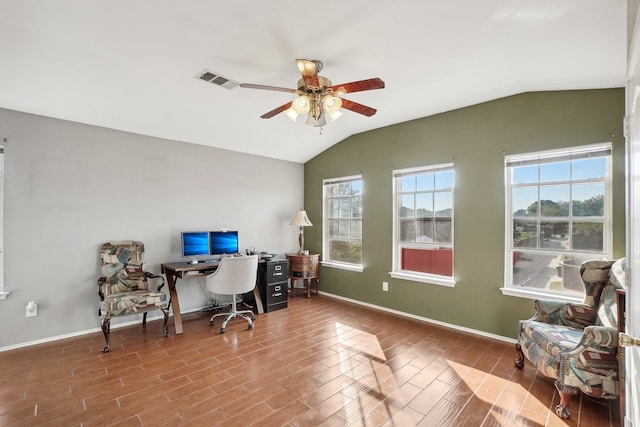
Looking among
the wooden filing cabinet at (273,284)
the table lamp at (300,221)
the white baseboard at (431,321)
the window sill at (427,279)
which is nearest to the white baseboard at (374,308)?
the white baseboard at (431,321)

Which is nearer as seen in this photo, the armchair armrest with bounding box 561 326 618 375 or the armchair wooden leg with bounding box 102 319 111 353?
the armchair armrest with bounding box 561 326 618 375

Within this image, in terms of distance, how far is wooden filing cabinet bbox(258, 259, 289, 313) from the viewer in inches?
173

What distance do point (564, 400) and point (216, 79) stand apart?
3.93 meters

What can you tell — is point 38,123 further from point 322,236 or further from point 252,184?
point 322,236

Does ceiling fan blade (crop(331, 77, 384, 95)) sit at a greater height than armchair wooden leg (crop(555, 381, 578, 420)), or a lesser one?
greater

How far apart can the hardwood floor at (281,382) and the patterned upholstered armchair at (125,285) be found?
370 millimetres

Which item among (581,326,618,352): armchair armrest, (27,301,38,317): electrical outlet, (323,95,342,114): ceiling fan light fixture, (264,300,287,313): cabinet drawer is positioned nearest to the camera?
(581,326,618,352): armchair armrest

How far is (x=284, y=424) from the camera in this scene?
1.98m

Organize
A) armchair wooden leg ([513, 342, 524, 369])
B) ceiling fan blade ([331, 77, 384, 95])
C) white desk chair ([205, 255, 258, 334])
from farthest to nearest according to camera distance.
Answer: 1. white desk chair ([205, 255, 258, 334])
2. armchair wooden leg ([513, 342, 524, 369])
3. ceiling fan blade ([331, 77, 384, 95])

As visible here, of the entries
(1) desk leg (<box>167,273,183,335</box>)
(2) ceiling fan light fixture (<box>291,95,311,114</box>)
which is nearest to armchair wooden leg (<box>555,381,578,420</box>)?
(2) ceiling fan light fixture (<box>291,95,311,114</box>)

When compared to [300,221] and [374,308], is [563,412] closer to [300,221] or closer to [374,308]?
[374,308]

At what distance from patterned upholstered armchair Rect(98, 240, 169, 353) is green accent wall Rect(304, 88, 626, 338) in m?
2.83

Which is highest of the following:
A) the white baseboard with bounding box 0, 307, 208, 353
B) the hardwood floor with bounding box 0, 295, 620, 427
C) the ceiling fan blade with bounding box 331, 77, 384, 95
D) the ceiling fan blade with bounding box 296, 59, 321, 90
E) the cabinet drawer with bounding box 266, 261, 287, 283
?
the ceiling fan blade with bounding box 296, 59, 321, 90

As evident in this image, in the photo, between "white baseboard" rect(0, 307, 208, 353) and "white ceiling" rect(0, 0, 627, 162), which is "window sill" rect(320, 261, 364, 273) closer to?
"white baseboard" rect(0, 307, 208, 353)
